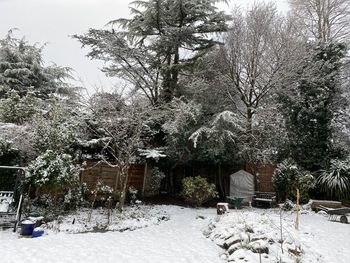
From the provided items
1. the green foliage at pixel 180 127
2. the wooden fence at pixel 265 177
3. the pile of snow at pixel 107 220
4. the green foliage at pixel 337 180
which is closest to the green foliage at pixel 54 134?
the pile of snow at pixel 107 220

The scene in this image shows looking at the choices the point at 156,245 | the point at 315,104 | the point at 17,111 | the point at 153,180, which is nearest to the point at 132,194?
the point at 153,180

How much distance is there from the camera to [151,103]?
470 inches

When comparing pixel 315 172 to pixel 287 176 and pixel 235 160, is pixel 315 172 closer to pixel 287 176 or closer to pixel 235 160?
pixel 287 176

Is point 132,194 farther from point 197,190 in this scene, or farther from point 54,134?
point 54,134

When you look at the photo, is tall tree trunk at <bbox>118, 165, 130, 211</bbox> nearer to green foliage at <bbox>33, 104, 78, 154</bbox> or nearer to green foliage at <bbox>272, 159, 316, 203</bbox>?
green foliage at <bbox>33, 104, 78, 154</bbox>

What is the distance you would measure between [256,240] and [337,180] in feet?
21.1

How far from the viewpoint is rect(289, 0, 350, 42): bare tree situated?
15383 mm

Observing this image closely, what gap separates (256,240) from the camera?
5867mm

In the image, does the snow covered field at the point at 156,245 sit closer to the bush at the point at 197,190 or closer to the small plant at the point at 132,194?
the bush at the point at 197,190

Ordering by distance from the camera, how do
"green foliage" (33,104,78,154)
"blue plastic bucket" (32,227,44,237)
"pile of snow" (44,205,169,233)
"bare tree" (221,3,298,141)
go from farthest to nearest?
1. "bare tree" (221,3,298,141)
2. "green foliage" (33,104,78,154)
3. "pile of snow" (44,205,169,233)
4. "blue plastic bucket" (32,227,44,237)

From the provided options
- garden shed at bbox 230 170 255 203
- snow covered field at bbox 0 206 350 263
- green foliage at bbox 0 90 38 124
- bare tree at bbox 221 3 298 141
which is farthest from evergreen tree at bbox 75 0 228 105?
snow covered field at bbox 0 206 350 263

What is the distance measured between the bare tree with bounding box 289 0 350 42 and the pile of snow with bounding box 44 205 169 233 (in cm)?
1323

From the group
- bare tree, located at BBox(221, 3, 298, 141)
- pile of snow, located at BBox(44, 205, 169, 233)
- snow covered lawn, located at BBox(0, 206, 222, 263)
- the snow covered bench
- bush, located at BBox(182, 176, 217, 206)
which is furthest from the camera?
bare tree, located at BBox(221, 3, 298, 141)

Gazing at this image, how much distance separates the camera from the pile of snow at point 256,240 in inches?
213
